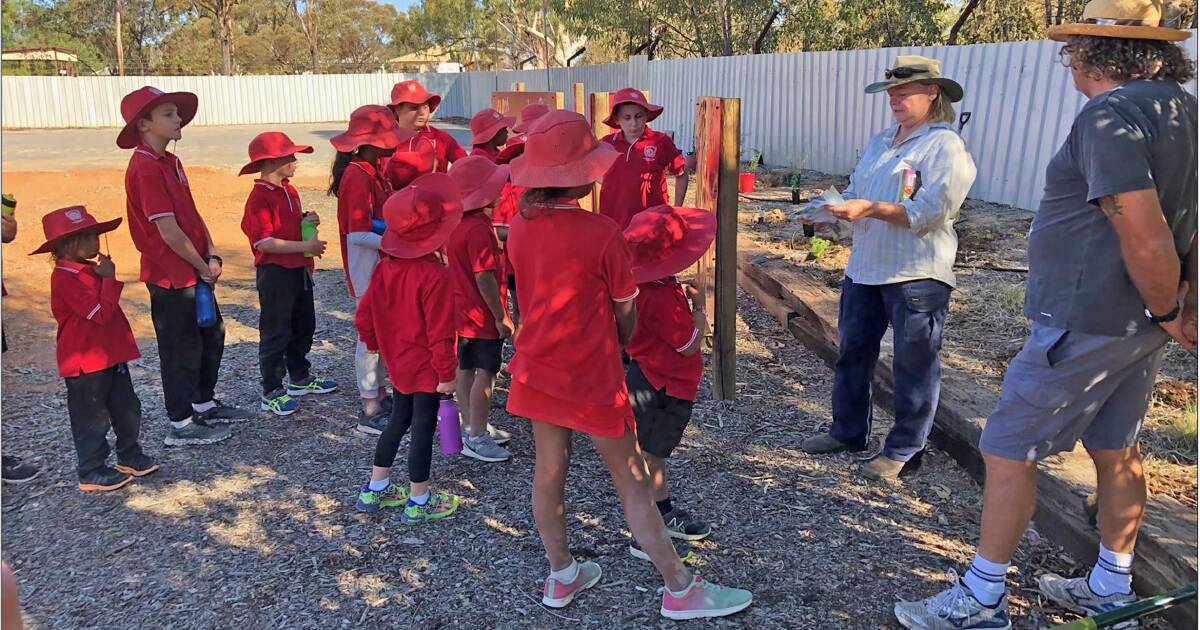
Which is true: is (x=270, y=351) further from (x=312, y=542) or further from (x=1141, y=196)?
(x=1141, y=196)

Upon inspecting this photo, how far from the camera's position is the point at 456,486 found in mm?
4230

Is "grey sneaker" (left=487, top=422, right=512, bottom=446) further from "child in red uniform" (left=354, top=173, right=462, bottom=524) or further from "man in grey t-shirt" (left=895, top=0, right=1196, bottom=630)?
"man in grey t-shirt" (left=895, top=0, right=1196, bottom=630)

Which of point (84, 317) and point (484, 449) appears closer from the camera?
point (84, 317)

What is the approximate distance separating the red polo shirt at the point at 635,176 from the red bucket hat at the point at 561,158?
3238 mm

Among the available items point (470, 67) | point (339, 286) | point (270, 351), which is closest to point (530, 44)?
point (470, 67)

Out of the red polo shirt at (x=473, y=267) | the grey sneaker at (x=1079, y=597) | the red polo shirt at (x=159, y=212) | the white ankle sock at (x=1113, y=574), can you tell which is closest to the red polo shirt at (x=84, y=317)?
the red polo shirt at (x=159, y=212)

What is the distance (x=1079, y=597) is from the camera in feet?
9.75

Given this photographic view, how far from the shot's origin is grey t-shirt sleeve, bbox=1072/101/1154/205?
7.55ft

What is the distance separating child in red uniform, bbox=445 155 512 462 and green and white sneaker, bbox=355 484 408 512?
0.56 meters

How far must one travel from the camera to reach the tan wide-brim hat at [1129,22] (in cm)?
240

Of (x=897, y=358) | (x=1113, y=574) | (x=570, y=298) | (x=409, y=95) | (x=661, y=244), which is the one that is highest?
(x=409, y=95)

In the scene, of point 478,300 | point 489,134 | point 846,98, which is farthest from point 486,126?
point 846,98

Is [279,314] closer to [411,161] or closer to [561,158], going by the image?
[411,161]

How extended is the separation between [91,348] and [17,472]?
2.88ft
